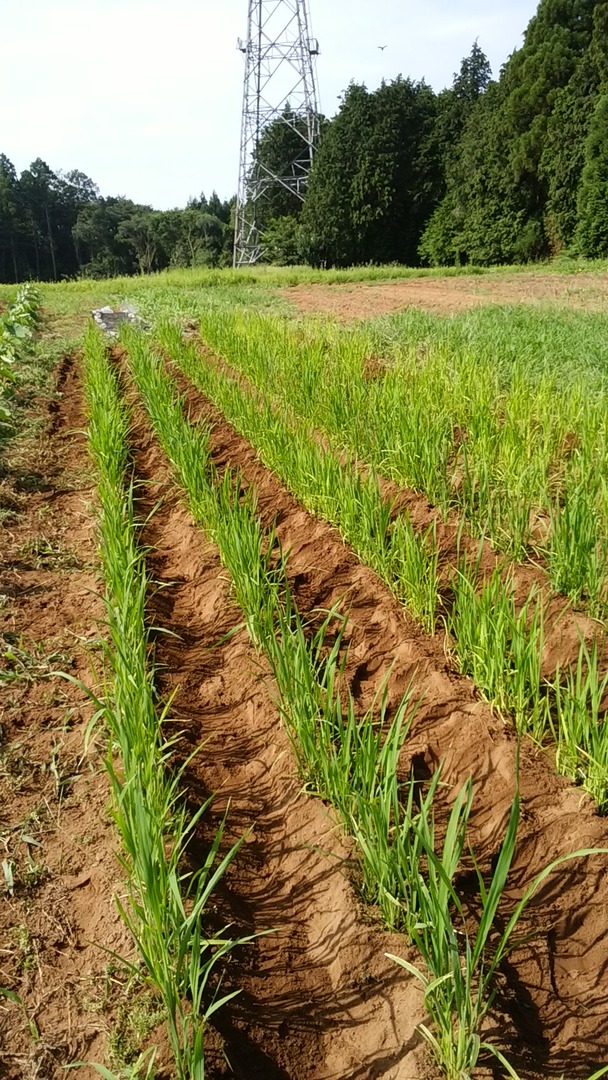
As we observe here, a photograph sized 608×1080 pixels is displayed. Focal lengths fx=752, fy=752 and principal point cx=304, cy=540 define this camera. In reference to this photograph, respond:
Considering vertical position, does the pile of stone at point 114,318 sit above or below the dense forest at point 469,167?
below

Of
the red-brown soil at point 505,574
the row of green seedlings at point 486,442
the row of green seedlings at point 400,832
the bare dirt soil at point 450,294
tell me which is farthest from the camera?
the bare dirt soil at point 450,294

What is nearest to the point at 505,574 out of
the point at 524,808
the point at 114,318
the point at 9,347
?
the point at 524,808

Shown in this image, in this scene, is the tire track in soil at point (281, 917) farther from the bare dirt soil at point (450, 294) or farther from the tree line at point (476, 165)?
the tree line at point (476, 165)

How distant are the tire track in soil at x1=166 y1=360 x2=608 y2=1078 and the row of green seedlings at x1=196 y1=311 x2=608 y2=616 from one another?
510 millimetres

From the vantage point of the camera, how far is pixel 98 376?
5.38 m

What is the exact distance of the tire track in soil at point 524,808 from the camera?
4.41 ft

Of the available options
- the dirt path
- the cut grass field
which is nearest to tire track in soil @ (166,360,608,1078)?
the cut grass field

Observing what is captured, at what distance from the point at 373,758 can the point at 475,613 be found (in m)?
0.76

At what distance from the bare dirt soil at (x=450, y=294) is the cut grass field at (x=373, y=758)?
6.14 metres

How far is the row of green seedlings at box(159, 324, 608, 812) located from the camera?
1.76 metres

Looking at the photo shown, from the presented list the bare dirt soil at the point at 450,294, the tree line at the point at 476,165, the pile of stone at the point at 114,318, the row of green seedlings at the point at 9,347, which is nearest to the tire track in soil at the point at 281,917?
the row of green seedlings at the point at 9,347

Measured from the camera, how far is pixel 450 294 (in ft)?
40.2

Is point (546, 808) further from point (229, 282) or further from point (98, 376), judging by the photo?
point (229, 282)

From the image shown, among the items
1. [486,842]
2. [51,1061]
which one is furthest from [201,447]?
[51,1061]
